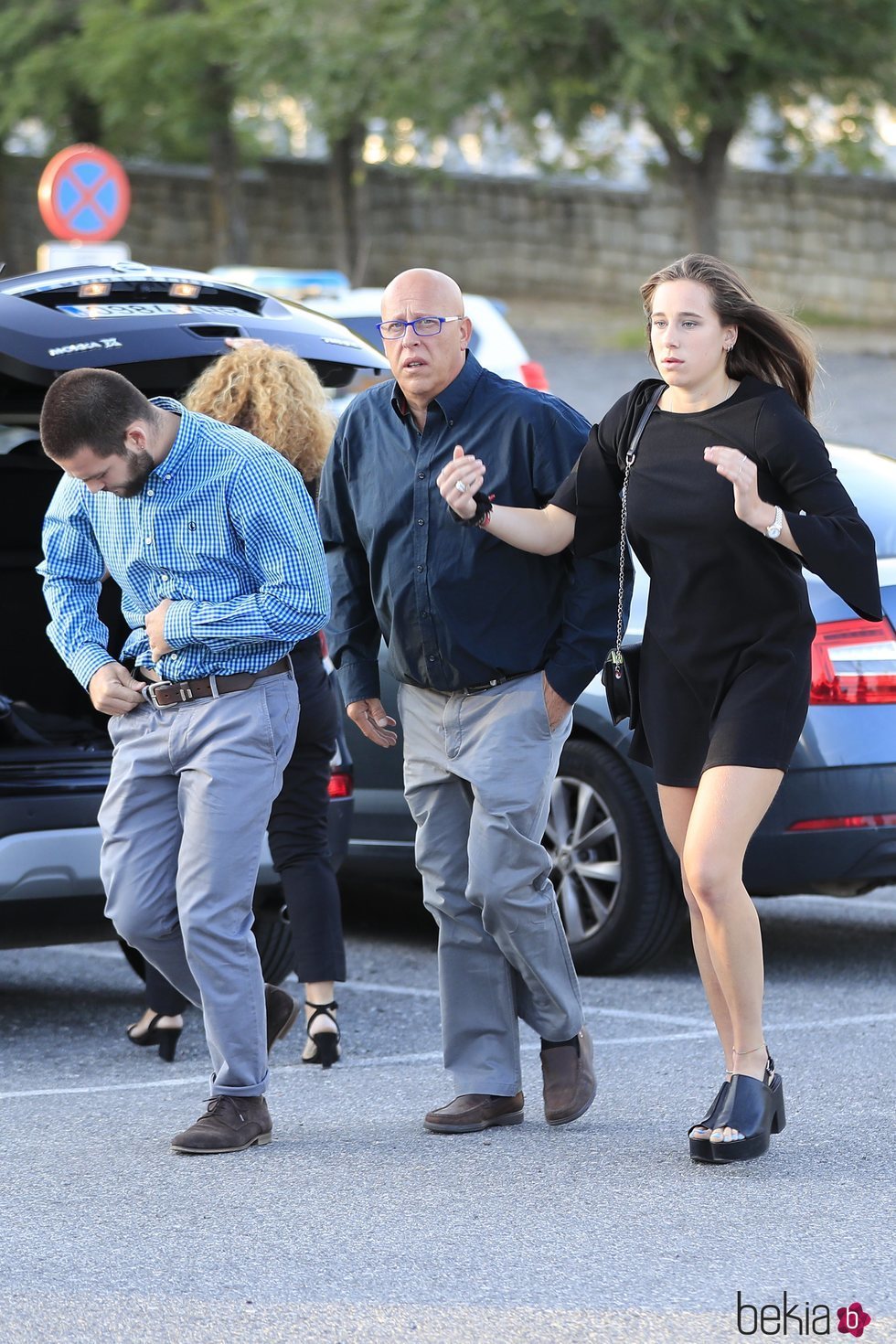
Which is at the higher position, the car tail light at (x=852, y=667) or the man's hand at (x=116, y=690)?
the man's hand at (x=116, y=690)

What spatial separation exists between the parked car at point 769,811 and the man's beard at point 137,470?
68.3 inches

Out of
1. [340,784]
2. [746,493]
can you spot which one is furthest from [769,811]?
[746,493]

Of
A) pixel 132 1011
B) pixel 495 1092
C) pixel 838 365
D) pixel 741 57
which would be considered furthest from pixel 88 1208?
pixel 741 57

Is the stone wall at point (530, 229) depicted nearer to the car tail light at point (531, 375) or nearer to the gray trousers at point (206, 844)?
the car tail light at point (531, 375)

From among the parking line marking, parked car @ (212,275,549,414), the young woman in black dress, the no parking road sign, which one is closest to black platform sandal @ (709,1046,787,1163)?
the young woman in black dress

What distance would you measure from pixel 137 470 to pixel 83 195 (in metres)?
10.9

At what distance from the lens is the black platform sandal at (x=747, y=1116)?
4.47 m

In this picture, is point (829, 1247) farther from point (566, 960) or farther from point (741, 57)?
point (741, 57)

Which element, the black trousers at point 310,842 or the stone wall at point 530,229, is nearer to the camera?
the black trousers at point 310,842

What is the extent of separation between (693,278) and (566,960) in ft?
5.24

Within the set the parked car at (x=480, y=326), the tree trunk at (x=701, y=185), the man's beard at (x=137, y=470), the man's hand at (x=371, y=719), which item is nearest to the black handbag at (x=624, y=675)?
the man's hand at (x=371, y=719)

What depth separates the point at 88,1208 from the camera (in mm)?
4367

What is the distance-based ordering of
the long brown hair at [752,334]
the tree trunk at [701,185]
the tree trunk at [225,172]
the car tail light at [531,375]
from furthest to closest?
the tree trunk at [225,172] → the tree trunk at [701,185] → the car tail light at [531,375] → the long brown hair at [752,334]

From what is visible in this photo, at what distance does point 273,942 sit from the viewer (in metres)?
6.28
